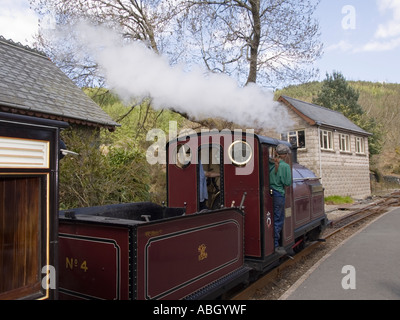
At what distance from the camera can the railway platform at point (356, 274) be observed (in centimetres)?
467

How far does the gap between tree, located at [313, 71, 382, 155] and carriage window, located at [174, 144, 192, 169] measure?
2892 centimetres

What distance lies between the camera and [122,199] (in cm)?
917

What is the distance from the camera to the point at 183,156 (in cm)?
532

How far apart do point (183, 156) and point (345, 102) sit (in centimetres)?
3443

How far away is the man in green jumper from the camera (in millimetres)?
4980

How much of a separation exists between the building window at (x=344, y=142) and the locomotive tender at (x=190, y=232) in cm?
1686

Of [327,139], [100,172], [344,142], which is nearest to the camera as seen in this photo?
[100,172]

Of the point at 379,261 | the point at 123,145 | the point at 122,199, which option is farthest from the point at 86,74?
the point at 379,261

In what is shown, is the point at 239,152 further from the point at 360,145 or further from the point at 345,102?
the point at 345,102

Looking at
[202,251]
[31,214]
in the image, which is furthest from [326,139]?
[31,214]

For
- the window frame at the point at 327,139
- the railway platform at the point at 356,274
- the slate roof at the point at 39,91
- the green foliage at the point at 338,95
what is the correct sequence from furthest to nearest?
the green foliage at the point at 338,95
the window frame at the point at 327,139
the slate roof at the point at 39,91
the railway platform at the point at 356,274

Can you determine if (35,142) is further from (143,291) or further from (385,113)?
(385,113)

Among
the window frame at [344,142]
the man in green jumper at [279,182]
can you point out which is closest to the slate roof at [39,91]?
the man in green jumper at [279,182]

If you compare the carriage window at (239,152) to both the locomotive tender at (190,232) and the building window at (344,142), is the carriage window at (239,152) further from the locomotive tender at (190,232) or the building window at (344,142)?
the building window at (344,142)
